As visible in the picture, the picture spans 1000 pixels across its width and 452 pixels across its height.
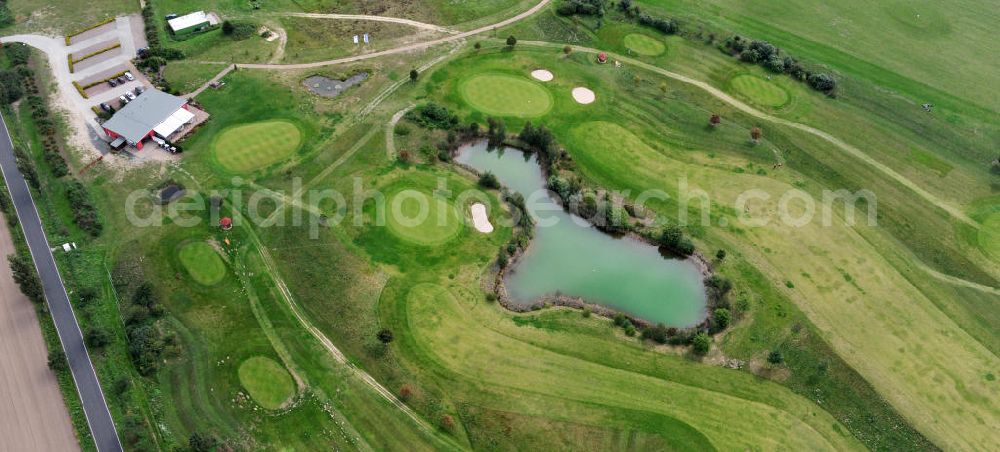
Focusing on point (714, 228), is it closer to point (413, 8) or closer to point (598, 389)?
point (598, 389)

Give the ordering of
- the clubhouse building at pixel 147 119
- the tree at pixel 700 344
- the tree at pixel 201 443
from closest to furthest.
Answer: the tree at pixel 201 443 → the tree at pixel 700 344 → the clubhouse building at pixel 147 119

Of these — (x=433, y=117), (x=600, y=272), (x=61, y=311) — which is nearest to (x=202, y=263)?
(x=61, y=311)

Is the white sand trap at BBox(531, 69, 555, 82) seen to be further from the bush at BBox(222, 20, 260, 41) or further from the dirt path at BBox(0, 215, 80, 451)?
the dirt path at BBox(0, 215, 80, 451)

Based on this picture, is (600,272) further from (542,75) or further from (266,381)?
(266,381)

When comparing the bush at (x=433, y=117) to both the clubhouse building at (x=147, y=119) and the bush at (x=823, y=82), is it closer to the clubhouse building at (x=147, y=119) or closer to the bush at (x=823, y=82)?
the clubhouse building at (x=147, y=119)

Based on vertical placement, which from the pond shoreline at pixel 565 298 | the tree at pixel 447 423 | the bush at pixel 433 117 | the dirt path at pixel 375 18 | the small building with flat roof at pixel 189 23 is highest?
the dirt path at pixel 375 18

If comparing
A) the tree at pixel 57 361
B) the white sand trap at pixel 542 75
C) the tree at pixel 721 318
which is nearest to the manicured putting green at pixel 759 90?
the white sand trap at pixel 542 75

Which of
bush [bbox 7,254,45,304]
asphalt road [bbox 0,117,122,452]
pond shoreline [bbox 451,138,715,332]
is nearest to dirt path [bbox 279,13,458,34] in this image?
asphalt road [bbox 0,117,122,452]
